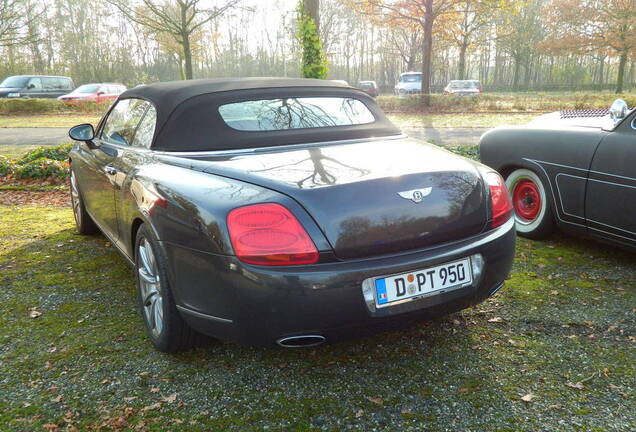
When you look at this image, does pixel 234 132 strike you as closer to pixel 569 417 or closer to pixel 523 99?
pixel 569 417

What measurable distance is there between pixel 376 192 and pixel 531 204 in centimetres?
287

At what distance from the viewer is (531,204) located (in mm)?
4629

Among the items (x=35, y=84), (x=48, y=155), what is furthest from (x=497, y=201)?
(x=35, y=84)

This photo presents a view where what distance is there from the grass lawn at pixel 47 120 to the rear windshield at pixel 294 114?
16591 mm

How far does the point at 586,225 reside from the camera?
3.94 metres

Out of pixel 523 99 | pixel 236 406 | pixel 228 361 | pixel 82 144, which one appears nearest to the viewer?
pixel 236 406

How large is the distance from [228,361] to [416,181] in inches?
52.8

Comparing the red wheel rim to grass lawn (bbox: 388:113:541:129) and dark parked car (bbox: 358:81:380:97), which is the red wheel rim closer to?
dark parked car (bbox: 358:81:380:97)

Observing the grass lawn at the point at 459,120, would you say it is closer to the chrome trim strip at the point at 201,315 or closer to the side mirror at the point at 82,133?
the side mirror at the point at 82,133

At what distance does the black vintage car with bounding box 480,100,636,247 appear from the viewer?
3629 millimetres

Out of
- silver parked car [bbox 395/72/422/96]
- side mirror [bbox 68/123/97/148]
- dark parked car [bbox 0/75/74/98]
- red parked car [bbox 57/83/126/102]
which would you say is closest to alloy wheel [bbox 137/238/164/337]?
side mirror [bbox 68/123/97/148]

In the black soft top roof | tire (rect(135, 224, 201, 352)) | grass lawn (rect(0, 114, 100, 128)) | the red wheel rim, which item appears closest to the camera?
tire (rect(135, 224, 201, 352))

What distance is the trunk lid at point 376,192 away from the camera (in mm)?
2201

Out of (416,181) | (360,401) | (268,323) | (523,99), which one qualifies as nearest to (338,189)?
(416,181)
